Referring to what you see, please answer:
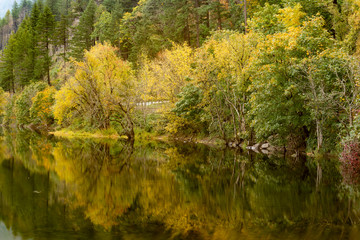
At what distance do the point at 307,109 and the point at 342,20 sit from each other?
48.0 feet

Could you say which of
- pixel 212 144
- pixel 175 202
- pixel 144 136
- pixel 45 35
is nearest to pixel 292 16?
pixel 212 144

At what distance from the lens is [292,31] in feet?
72.9

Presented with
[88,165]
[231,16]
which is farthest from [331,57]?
[231,16]

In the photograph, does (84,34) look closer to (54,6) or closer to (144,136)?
(144,136)

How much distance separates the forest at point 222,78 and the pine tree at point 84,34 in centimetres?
28

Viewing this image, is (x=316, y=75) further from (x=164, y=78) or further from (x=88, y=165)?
(x=164, y=78)

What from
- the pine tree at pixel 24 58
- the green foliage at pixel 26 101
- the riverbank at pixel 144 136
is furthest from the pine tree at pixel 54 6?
the riverbank at pixel 144 136

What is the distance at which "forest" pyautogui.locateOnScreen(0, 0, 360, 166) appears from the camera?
20969mm

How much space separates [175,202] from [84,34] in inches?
2431

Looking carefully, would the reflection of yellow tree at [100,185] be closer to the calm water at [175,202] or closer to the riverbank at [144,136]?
the calm water at [175,202]

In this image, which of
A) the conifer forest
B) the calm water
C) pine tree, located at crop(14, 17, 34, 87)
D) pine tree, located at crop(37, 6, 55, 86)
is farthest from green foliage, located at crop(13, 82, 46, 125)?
the calm water

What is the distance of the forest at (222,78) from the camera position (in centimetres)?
2097

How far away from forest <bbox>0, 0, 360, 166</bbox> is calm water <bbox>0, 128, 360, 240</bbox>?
5317 millimetres

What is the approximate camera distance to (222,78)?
28531mm
